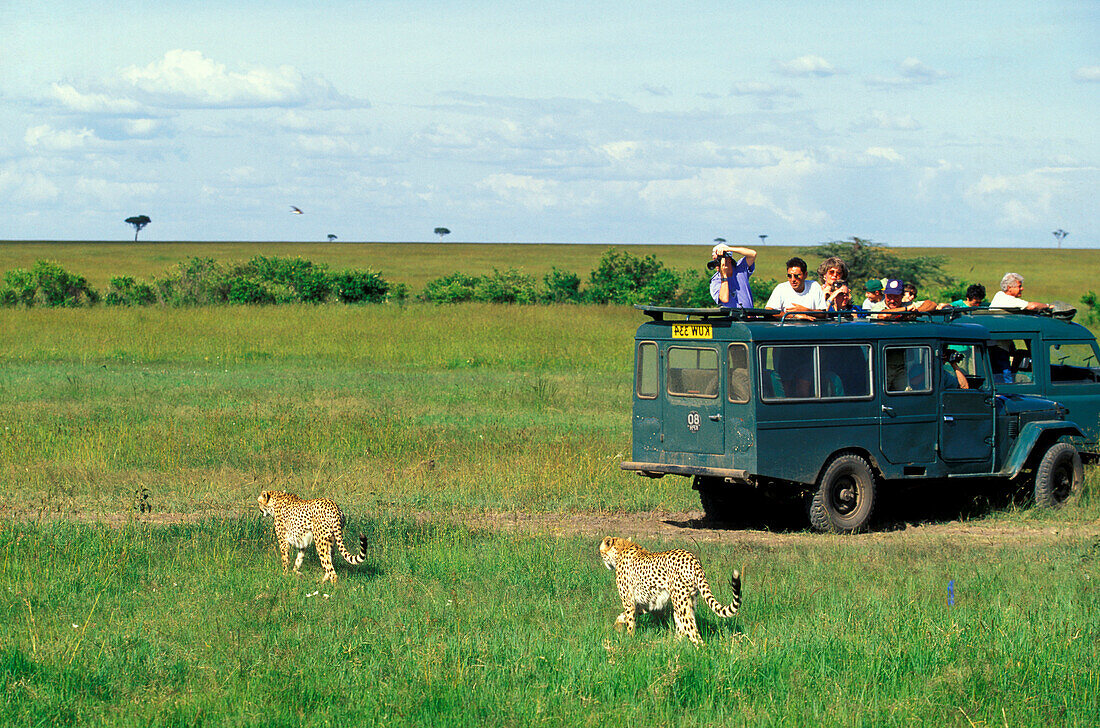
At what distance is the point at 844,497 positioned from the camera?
1060 centimetres

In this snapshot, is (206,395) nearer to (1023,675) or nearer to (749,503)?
(749,503)

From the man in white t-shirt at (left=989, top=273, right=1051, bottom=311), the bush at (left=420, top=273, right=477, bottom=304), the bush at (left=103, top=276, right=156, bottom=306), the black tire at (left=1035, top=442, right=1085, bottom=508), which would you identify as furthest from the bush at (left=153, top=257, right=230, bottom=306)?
the black tire at (left=1035, top=442, right=1085, bottom=508)

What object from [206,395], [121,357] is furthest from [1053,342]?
Answer: [121,357]

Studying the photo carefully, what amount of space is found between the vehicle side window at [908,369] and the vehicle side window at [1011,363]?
242cm

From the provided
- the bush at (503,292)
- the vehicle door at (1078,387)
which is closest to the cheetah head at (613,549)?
the vehicle door at (1078,387)

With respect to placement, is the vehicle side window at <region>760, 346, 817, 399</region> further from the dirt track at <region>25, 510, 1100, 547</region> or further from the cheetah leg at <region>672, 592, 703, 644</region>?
the cheetah leg at <region>672, 592, 703, 644</region>

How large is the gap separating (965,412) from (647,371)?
3120 mm

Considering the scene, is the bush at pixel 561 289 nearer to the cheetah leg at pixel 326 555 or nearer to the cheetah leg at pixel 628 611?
the cheetah leg at pixel 326 555

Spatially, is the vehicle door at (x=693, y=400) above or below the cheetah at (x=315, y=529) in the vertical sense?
above

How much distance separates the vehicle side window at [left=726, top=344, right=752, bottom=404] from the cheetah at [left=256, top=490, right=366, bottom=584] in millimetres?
3492

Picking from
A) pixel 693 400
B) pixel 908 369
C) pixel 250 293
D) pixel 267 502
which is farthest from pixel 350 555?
pixel 250 293

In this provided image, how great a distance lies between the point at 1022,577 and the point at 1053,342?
Answer: 5.18 m

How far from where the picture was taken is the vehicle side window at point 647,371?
35.1ft

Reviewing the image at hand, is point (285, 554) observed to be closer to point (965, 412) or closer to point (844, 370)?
point (844, 370)
